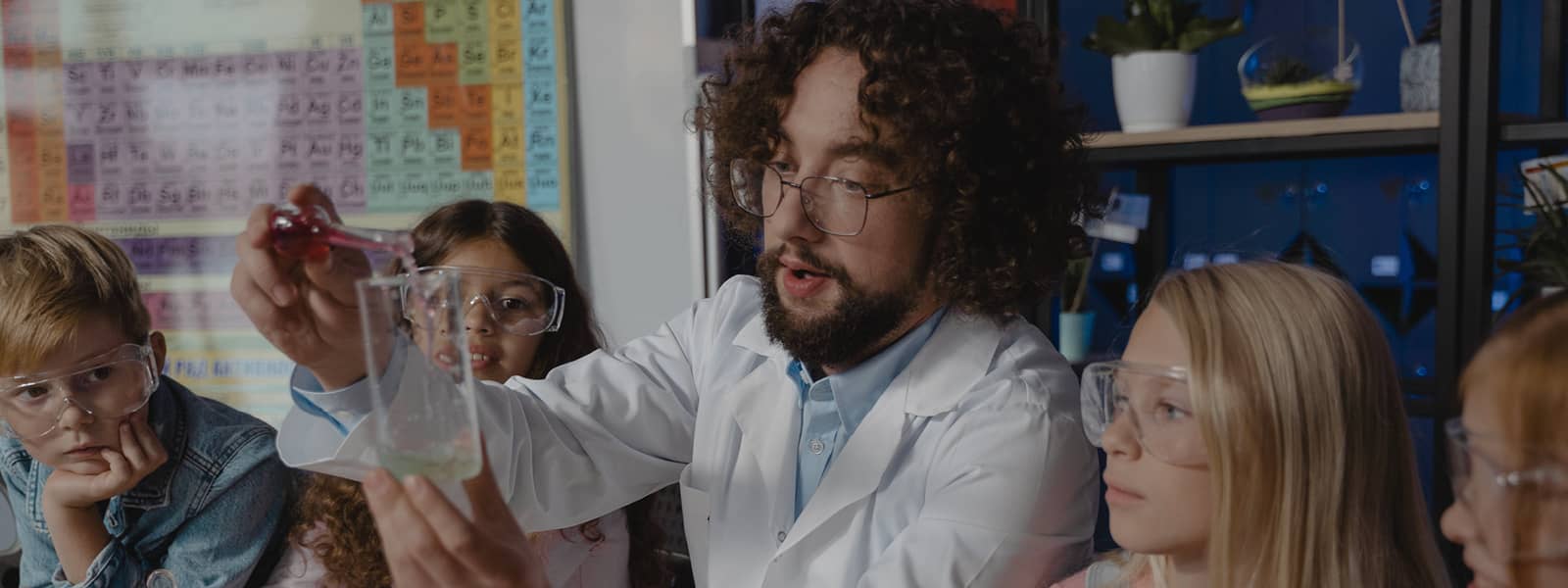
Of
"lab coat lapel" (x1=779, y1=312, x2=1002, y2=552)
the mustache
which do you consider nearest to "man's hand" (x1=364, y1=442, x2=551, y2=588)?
"lab coat lapel" (x1=779, y1=312, x2=1002, y2=552)

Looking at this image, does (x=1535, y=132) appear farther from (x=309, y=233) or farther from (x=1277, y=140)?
(x=309, y=233)

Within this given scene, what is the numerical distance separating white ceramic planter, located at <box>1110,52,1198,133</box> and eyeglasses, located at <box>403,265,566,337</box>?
1387mm

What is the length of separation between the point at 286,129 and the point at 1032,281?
2263mm

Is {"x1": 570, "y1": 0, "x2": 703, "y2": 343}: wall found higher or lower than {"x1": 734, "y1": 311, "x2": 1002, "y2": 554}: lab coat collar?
higher

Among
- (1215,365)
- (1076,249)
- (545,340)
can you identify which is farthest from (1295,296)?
(545,340)

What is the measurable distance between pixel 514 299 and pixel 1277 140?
5.08 feet

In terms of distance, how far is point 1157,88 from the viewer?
2.75m

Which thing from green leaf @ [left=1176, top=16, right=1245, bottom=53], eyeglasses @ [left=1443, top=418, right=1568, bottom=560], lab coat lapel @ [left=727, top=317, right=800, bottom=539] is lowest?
lab coat lapel @ [left=727, top=317, right=800, bottom=539]

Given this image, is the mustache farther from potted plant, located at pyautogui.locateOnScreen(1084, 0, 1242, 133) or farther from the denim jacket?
potted plant, located at pyautogui.locateOnScreen(1084, 0, 1242, 133)

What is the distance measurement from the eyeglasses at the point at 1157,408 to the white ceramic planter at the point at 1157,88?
1.58m

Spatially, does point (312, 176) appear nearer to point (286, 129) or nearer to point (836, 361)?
point (286, 129)

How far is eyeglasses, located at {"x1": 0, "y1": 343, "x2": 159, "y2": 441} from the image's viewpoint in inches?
67.5

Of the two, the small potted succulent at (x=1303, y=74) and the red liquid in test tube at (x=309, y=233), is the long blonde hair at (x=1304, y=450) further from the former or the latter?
the small potted succulent at (x=1303, y=74)

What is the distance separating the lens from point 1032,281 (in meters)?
1.73
